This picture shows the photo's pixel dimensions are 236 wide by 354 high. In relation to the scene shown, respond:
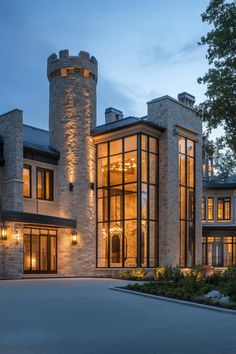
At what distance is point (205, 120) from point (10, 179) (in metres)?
11.3

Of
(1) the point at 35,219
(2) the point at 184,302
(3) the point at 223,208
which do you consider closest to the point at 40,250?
(1) the point at 35,219

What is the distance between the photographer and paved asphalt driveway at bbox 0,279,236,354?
6.91 m

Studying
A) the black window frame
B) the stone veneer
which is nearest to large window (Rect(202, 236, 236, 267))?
the black window frame

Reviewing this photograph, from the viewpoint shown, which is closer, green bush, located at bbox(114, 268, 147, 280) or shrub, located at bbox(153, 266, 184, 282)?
shrub, located at bbox(153, 266, 184, 282)

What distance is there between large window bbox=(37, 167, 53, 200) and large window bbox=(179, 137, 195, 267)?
7.63 meters

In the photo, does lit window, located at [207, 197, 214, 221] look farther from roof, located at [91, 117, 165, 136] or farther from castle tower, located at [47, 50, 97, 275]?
castle tower, located at [47, 50, 97, 275]

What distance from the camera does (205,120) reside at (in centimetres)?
1656

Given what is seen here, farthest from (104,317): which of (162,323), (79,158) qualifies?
(79,158)

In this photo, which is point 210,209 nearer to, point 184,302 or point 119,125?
point 119,125

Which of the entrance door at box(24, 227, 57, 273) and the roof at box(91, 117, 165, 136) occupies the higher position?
the roof at box(91, 117, 165, 136)

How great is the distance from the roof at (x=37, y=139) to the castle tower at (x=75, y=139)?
599 millimetres

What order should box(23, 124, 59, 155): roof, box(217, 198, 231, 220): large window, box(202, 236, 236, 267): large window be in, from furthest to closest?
box(217, 198, 231, 220): large window < box(202, 236, 236, 267): large window < box(23, 124, 59, 155): roof

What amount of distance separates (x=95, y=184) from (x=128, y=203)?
2676mm

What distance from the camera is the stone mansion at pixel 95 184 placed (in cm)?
2438
